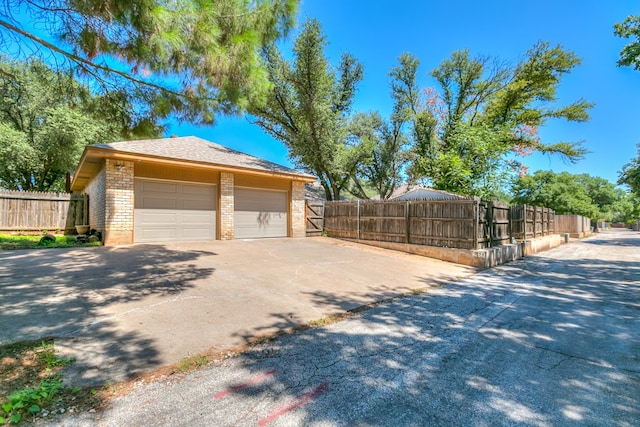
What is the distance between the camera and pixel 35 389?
2.12m

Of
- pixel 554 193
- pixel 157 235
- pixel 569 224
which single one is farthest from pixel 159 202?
pixel 554 193

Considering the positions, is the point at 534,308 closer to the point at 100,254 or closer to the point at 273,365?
the point at 273,365

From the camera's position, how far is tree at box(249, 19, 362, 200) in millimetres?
14758

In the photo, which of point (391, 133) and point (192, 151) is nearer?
point (192, 151)

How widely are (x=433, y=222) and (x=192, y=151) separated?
912 centimetres

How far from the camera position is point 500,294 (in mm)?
5617

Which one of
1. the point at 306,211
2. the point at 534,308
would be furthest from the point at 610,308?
the point at 306,211

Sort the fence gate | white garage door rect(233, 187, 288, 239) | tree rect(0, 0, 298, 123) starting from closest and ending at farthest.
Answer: tree rect(0, 0, 298, 123) < white garage door rect(233, 187, 288, 239) < the fence gate

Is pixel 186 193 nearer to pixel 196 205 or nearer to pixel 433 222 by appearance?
pixel 196 205

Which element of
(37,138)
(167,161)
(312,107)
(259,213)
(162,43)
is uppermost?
(312,107)

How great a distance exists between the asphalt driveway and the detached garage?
1.22 meters

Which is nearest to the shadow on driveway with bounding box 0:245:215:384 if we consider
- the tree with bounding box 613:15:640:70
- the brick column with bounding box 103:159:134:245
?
the brick column with bounding box 103:159:134:245

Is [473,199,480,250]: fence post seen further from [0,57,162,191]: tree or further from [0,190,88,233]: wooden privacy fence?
[0,57,162,191]: tree

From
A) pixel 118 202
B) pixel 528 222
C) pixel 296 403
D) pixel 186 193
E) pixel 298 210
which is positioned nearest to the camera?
pixel 296 403
